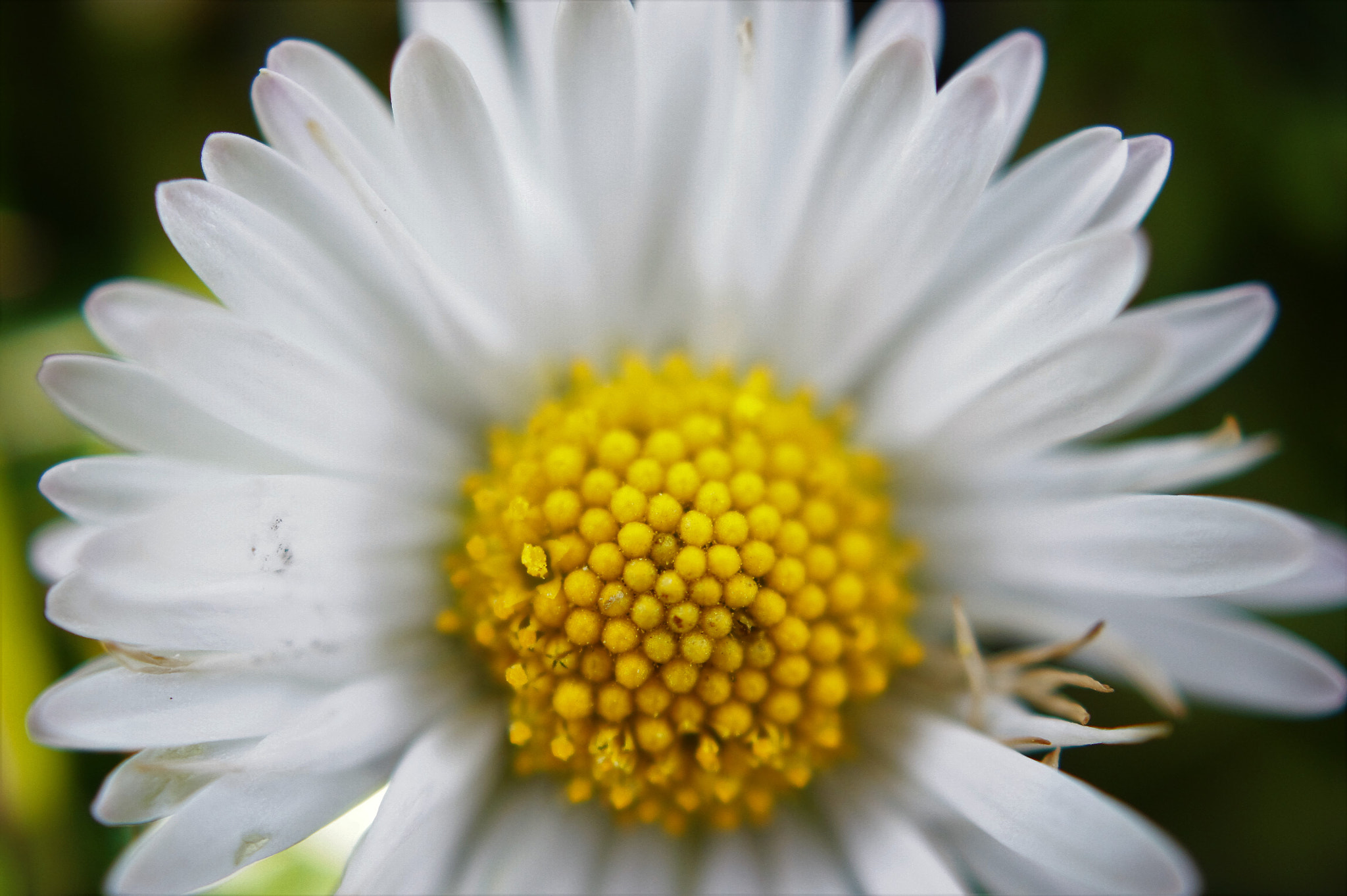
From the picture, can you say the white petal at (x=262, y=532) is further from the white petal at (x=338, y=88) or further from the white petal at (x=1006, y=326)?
the white petal at (x=1006, y=326)

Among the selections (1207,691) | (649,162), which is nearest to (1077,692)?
(1207,691)

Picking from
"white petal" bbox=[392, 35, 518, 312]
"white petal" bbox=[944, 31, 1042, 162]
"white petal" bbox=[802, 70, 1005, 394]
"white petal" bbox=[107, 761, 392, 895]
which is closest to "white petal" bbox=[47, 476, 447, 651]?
"white petal" bbox=[107, 761, 392, 895]

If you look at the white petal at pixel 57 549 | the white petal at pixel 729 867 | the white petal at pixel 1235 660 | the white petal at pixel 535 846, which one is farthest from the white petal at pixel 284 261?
the white petal at pixel 1235 660

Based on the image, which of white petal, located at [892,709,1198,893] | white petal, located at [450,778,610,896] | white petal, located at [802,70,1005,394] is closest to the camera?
white petal, located at [892,709,1198,893]

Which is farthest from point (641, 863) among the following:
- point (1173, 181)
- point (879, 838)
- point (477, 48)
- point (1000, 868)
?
point (1173, 181)

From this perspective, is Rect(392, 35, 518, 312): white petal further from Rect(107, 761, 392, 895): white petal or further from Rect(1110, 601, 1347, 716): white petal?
Rect(1110, 601, 1347, 716): white petal

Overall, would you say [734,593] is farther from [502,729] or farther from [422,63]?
[422,63]
